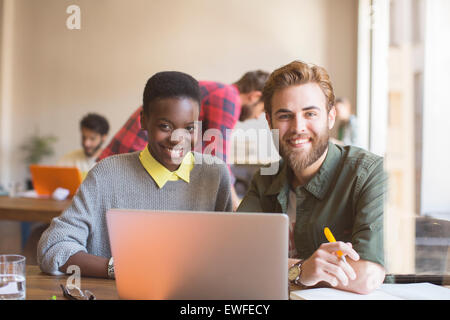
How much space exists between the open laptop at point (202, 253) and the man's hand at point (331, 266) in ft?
0.76

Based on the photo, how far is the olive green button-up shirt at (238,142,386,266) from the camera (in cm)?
115

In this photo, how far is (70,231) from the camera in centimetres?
119

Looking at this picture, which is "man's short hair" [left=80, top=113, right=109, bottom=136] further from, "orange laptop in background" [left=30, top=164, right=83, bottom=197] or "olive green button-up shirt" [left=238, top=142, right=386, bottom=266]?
"olive green button-up shirt" [left=238, top=142, right=386, bottom=266]

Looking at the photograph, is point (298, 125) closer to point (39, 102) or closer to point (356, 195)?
point (356, 195)

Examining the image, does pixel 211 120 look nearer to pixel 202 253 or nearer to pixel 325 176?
pixel 325 176

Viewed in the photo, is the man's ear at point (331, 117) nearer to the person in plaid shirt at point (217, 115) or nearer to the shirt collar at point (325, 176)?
the shirt collar at point (325, 176)

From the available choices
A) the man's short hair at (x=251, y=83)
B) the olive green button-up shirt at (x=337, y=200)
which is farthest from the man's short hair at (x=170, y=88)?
the man's short hair at (x=251, y=83)

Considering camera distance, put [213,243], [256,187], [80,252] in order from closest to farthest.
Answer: [213,243]
[80,252]
[256,187]

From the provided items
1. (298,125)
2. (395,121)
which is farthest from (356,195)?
(395,121)

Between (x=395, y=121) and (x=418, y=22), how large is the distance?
76 centimetres

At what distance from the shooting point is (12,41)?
4.21 m

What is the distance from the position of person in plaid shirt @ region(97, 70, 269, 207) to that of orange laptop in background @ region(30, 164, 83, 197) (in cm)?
111

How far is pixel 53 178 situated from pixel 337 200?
7.32 ft

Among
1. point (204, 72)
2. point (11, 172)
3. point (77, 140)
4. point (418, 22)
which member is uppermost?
point (418, 22)
